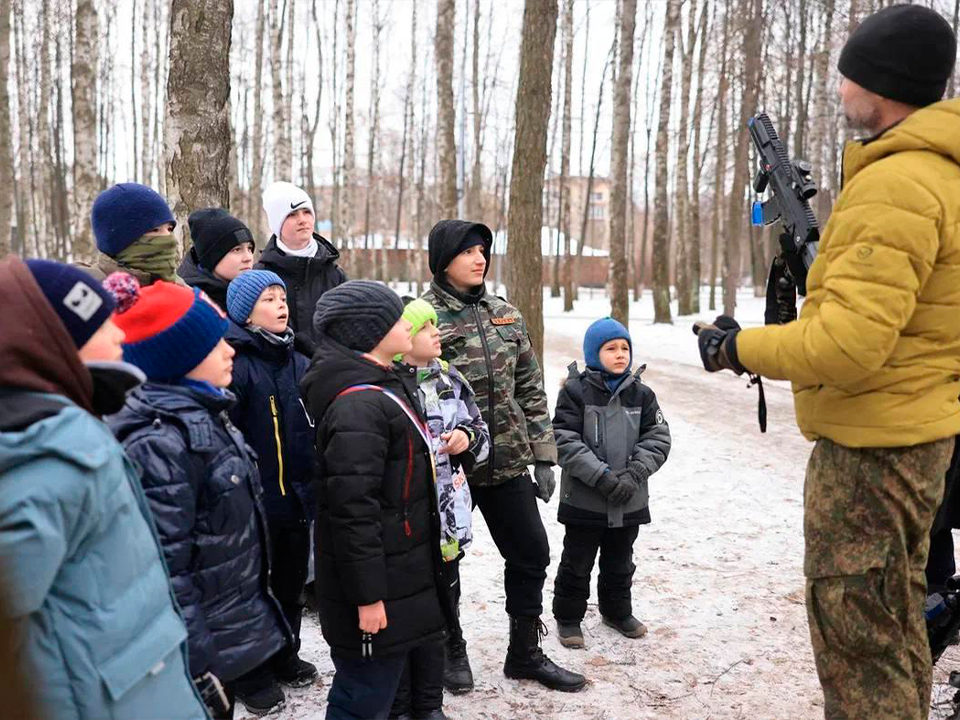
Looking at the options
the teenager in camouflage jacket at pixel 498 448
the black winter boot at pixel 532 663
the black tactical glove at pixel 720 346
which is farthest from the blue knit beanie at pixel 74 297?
the black winter boot at pixel 532 663

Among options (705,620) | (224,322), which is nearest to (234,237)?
(224,322)

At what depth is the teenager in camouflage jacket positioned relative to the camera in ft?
11.9

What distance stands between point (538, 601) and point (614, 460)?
0.81 meters

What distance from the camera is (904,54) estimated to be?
2.40 m

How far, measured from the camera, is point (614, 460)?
4.06 meters

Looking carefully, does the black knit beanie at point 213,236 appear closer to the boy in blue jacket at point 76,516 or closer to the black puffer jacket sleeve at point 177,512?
the black puffer jacket sleeve at point 177,512

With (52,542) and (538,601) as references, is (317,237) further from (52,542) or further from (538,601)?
(52,542)

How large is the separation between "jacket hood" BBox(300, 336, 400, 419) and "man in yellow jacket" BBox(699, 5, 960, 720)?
1.16 metres

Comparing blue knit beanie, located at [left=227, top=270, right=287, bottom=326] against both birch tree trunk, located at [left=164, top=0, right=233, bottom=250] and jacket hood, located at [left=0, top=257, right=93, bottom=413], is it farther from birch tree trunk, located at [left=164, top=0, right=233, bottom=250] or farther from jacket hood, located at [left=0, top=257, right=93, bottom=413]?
birch tree trunk, located at [left=164, top=0, right=233, bottom=250]

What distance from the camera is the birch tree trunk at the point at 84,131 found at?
1173 cm

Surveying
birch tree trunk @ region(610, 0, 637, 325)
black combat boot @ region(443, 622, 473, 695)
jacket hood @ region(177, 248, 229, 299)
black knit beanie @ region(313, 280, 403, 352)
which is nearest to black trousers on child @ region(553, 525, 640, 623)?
black combat boot @ region(443, 622, 473, 695)

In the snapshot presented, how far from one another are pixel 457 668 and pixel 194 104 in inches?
161

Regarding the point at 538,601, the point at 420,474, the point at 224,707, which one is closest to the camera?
the point at 224,707

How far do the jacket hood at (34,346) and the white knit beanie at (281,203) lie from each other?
2.47 metres
